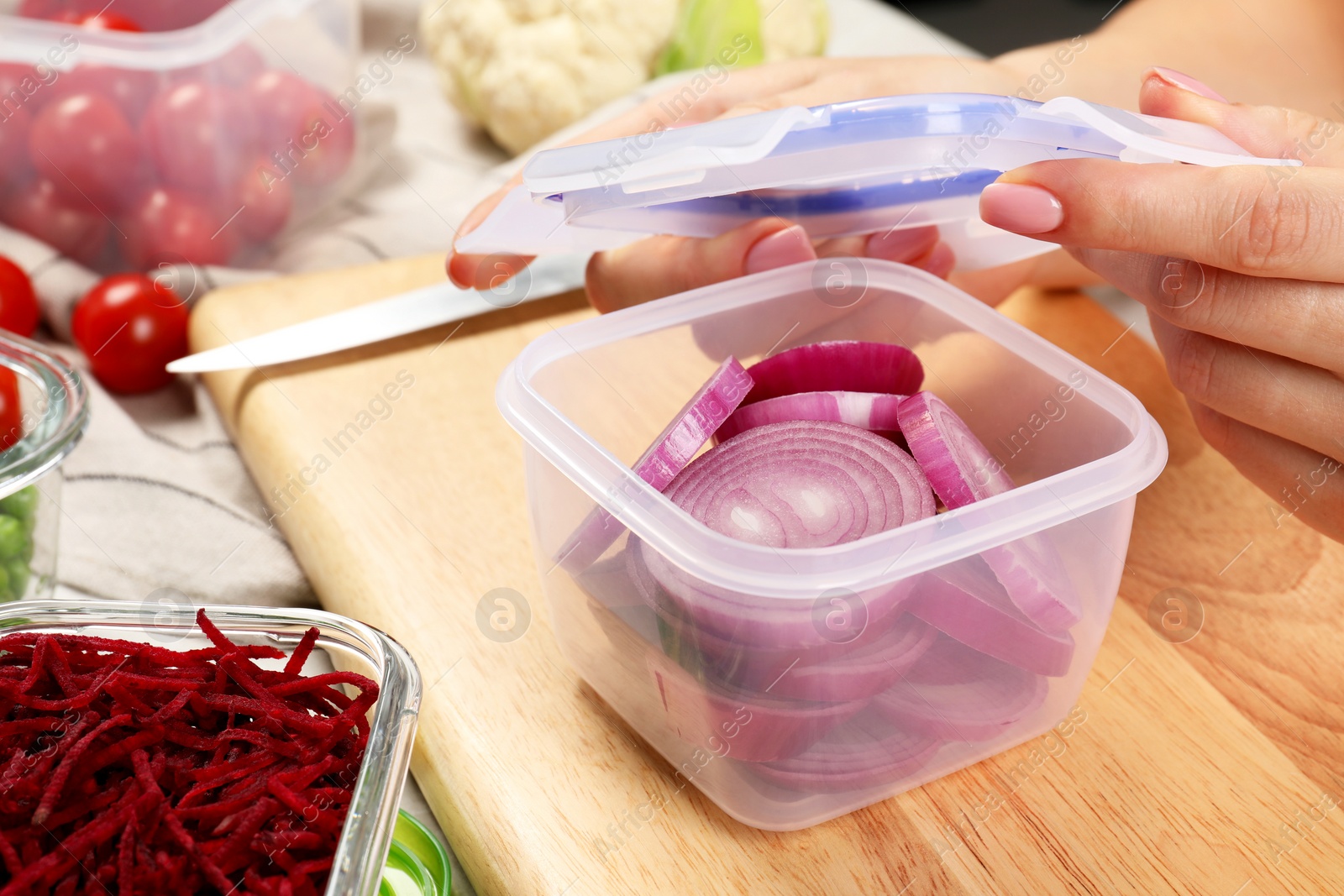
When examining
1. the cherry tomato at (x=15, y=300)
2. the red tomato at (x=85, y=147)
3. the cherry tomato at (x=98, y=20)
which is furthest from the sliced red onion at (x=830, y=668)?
the cherry tomato at (x=98, y=20)

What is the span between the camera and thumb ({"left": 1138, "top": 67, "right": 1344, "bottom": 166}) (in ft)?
2.43

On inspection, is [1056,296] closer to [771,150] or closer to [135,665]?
[771,150]

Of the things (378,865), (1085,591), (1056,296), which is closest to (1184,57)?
(1056,296)

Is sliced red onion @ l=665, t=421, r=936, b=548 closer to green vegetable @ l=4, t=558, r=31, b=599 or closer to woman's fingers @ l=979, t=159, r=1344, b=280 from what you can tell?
woman's fingers @ l=979, t=159, r=1344, b=280

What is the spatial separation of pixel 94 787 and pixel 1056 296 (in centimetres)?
106

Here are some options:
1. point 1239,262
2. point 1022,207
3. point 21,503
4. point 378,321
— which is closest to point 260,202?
point 378,321

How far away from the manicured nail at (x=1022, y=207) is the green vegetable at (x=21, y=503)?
71 centimetres

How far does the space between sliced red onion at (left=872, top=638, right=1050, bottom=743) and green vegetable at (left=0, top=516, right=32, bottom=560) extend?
0.63 metres

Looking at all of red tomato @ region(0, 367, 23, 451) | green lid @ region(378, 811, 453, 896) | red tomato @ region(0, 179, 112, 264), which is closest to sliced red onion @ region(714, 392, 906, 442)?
green lid @ region(378, 811, 453, 896)

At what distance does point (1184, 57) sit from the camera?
1312 millimetres

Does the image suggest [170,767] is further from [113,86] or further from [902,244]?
[113,86]

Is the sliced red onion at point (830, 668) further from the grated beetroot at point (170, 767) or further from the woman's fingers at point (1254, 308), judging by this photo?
the woman's fingers at point (1254, 308)

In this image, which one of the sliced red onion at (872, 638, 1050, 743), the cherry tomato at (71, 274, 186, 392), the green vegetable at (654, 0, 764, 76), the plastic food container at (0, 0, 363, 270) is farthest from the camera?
the green vegetable at (654, 0, 764, 76)

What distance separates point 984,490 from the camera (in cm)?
68
